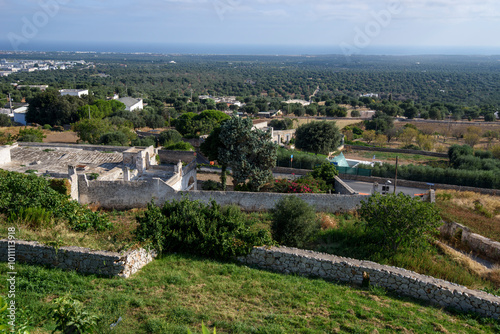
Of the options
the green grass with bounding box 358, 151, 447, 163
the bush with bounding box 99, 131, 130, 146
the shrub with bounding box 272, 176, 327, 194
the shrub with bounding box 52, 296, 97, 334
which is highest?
the shrub with bounding box 52, 296, 97, 334

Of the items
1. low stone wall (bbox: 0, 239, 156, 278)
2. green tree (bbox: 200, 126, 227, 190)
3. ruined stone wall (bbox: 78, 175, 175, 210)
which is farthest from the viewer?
green tree (bbox: 200, 126, 227, 190)

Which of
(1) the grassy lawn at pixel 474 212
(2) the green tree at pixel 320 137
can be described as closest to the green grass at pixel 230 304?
(1) the grassy lawn at pixel 474 212

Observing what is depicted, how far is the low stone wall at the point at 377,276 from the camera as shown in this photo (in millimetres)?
8234

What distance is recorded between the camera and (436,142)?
49500 millimetres

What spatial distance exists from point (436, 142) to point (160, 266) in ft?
160

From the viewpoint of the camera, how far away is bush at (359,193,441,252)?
37.4ft

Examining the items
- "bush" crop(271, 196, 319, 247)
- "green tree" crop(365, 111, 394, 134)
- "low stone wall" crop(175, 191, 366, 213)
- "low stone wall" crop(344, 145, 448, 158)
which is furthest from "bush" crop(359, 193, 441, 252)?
"green tree" crop(365, 111, 394, 134)

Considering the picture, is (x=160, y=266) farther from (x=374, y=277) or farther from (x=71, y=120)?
(x=71, y=120)

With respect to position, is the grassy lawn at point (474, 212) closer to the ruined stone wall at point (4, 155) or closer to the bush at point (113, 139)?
the ruined stone wall at point (4, 155)

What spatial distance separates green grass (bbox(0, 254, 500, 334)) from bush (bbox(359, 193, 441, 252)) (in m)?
3.16

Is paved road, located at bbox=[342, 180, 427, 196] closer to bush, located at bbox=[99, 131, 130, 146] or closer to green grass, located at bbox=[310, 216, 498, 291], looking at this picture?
green grass, located at bbox=[310, 216, 498, 291]

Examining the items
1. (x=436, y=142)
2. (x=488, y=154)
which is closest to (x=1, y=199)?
(x=488, y=154)

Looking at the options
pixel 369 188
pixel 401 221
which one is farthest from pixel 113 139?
pixel 401 221

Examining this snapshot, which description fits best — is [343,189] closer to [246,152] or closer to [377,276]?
[246,152]
